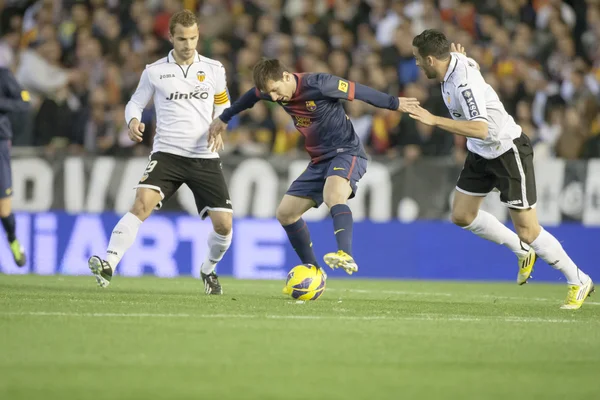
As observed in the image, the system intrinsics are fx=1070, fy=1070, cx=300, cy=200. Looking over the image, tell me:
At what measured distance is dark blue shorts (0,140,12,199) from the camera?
1187 centimetres

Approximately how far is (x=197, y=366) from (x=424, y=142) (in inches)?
399

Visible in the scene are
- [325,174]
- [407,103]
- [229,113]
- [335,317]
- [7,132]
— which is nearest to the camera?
[335,317]

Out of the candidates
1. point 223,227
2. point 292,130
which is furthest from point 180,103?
point 292,130

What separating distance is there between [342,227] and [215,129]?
1.54 meters

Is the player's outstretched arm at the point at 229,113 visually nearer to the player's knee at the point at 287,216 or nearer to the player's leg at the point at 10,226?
the player's knee at the point at 287,216

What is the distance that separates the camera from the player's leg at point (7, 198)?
1191 centimetres

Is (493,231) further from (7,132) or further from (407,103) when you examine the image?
(7,132)

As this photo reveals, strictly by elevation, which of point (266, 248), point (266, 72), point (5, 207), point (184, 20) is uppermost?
point (184, 20)

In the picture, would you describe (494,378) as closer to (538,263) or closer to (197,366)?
(197,366)

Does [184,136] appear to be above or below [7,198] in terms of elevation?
above

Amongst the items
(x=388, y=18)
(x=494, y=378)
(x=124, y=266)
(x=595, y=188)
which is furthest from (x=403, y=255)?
(x=494, y=378)

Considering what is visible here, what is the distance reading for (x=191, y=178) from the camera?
9.26 m

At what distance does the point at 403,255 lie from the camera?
14383 millimetres

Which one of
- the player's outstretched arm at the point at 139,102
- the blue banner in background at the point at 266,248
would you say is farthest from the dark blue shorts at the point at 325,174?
the blue banner in background at the point at 266,248
